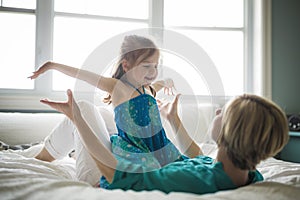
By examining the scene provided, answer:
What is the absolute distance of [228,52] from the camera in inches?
112

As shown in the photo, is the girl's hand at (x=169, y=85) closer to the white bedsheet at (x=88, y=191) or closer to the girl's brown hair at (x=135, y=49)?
the girl's brown hair at (x=135, y=49)

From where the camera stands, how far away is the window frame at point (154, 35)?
7.43 ft

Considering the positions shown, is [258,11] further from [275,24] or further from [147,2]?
[147,2]

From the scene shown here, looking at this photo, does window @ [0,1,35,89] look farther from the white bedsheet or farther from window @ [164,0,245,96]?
the white bedsheet

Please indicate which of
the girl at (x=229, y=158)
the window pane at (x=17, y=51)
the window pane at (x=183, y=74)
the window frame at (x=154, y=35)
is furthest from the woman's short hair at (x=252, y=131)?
the window pane at (x=17, y=51)

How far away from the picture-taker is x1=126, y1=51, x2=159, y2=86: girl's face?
4.32 feet

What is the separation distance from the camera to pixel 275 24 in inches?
107

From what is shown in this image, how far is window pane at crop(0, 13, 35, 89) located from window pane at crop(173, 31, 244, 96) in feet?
4.21

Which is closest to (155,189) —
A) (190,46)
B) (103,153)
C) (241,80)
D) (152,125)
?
(103,153)

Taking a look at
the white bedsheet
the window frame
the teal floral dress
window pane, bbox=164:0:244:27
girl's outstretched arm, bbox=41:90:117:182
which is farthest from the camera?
window pane, bbox=164:0:244:27

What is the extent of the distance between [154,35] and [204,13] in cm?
96

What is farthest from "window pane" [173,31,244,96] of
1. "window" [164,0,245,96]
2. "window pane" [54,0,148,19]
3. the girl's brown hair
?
the girl's brown hair

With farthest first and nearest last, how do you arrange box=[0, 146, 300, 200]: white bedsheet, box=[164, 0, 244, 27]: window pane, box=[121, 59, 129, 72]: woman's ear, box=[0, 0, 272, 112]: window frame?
box=[164, 0, 244, 27]: window pane
box=[0, 0, 272, 112]: window frame
box=[121, 59, 129, 72]: woman's ear
box=[0, 146, 300, 200]: white bedsheet

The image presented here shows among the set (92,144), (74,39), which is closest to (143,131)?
(92,144)
